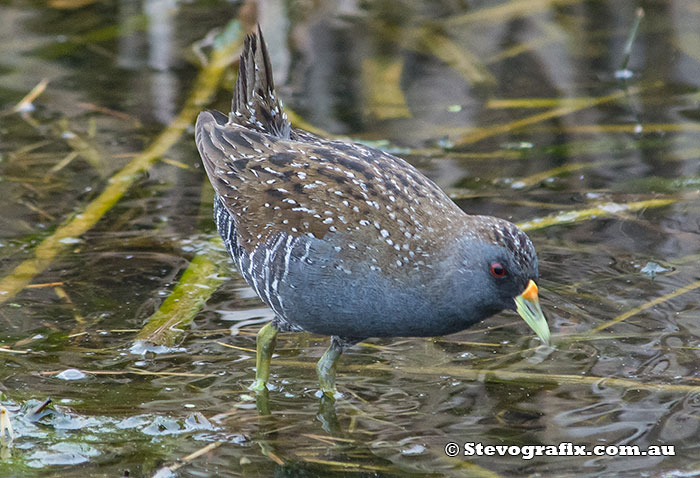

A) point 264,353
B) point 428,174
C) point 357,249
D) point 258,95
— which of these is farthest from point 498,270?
point 428,174

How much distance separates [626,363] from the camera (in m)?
4.20

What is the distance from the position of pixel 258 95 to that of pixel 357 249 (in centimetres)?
109

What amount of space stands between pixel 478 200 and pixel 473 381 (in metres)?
1.90

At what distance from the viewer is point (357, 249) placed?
3.77m

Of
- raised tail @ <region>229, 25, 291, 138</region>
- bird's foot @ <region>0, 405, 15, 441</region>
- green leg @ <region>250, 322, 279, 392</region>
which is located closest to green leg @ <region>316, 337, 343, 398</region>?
green leg @ <region>250, 322, 279, 392</region>

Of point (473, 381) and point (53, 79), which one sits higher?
point (53, 79)

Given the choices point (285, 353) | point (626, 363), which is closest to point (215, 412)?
point (285, 353)

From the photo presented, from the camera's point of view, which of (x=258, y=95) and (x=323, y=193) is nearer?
(x=323, y=193)

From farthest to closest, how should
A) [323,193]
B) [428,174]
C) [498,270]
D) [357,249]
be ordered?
[428,174]
[323,193]
[357,249]
[498,270]

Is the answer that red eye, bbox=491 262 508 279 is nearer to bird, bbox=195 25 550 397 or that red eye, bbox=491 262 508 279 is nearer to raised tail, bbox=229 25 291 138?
bird, bbox=195 25 550 397

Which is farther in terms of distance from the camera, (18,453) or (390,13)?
(390,13)

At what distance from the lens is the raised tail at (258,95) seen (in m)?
4.46

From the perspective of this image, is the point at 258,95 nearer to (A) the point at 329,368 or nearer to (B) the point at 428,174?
(A) the point at 329,368

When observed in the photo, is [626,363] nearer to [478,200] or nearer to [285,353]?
[285,353]
